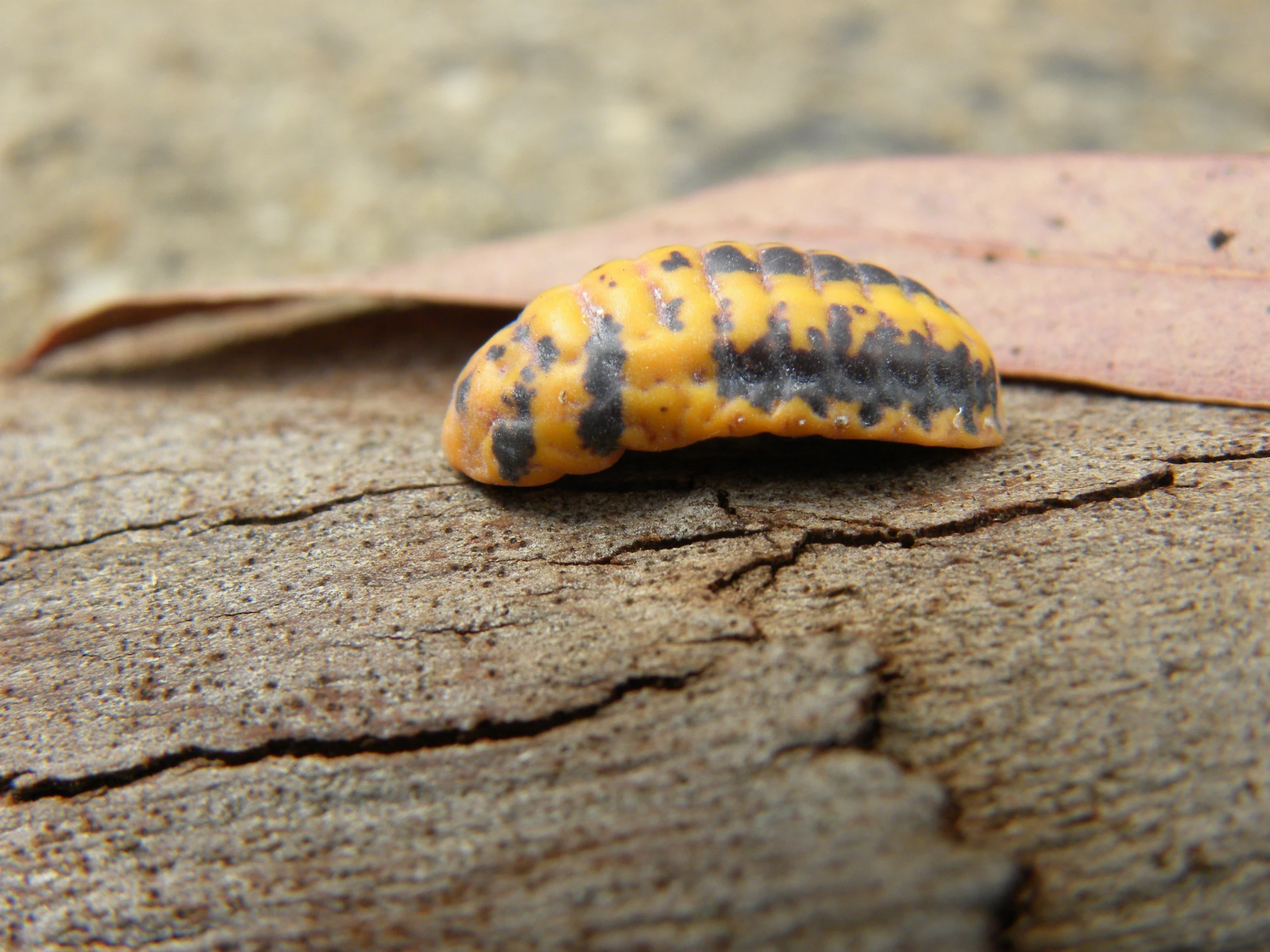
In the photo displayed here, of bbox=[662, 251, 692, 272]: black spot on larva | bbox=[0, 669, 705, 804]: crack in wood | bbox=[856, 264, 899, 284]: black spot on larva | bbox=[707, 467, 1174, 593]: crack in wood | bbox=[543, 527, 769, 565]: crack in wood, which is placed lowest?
bbox=[0, 669, 705, 804]: crack in wood

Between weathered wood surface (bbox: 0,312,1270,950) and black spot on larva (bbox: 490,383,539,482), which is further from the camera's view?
black spot on larva (bbox: 490,383,539,482)

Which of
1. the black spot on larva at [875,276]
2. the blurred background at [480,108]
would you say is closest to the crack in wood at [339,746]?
the black spot on larva at [875,276]

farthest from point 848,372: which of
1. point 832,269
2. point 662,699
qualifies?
point 662,699

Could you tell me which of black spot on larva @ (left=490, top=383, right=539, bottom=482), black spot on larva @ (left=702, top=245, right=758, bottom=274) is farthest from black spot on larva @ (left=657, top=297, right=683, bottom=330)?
black spot on larva @ (left=490, top=383, right=539, bottom=482)

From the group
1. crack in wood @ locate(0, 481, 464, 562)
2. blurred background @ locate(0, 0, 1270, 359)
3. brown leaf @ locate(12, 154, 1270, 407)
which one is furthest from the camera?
blurred background @ locate(0, 0, 1270, 359)

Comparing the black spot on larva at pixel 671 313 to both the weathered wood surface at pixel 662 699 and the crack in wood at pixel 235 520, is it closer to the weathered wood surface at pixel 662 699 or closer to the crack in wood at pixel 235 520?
the weathered wood surface at pixel 662 699

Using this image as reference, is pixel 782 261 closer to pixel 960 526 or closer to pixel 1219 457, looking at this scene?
pixel 960 526

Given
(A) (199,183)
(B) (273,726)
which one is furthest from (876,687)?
(A) (199,183)

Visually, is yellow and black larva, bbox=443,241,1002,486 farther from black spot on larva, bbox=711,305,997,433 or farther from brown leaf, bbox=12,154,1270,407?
brown leaf, bbox=12,154,1270,407

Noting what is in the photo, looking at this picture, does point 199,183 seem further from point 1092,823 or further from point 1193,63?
point 1193,63
